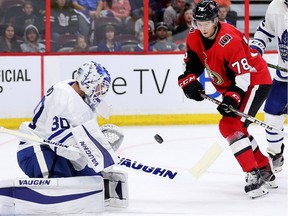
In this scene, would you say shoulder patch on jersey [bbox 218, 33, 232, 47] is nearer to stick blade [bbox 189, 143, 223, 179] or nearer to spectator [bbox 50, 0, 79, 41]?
stick blade [bbox 189, 143, 223, 179]

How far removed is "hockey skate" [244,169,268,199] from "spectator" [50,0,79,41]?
9.05ft

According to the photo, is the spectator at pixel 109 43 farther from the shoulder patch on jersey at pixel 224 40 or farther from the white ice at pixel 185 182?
the shoulder patch on jersey at pixel 224 40

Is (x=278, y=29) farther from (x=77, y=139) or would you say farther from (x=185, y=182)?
(x=77, y=139)

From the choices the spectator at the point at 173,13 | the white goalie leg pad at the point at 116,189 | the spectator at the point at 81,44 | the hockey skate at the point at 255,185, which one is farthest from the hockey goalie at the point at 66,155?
the spectator at the point at 173,13

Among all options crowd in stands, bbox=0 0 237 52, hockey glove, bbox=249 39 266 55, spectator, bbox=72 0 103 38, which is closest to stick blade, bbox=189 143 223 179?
hockey glove, bbox=249 39 266 55

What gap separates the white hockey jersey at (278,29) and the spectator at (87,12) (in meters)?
2.14

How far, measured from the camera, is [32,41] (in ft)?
22.5

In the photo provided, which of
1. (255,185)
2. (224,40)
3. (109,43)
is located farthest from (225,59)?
(109,43)

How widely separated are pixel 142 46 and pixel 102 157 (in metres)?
3.12

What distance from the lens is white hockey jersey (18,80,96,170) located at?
4.04 meters

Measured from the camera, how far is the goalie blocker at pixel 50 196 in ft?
13.4

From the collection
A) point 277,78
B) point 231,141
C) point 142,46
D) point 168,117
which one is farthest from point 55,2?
point 231,141

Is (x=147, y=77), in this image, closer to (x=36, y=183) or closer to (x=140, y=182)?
(x=140, y=182)

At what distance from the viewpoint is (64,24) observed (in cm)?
695
